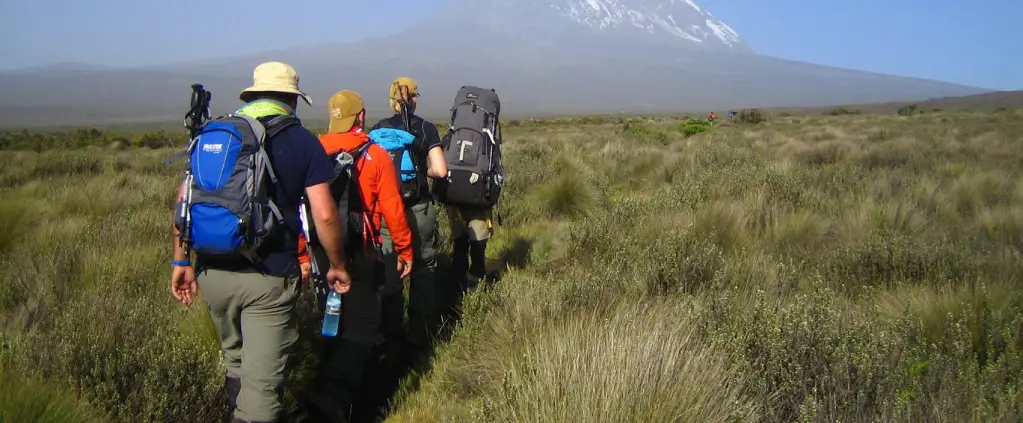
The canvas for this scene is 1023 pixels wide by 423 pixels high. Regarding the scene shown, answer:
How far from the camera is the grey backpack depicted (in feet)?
14.0

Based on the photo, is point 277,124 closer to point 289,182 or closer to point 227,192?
point 289,182

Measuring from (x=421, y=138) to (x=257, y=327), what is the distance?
1803 mm

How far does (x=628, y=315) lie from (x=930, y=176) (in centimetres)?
826

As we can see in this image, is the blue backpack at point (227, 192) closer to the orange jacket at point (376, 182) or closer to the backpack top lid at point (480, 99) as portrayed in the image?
the orange jacket at point (376, 182)

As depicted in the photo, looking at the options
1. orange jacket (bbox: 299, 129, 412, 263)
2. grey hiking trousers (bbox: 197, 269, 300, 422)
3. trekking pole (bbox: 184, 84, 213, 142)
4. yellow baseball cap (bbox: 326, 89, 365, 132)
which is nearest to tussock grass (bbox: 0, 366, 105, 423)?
grey hiking trousers (bbox: 197, 269, 300, 422)

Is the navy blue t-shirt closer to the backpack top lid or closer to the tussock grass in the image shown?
the tussock grass

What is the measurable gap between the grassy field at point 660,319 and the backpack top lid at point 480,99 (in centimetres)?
128

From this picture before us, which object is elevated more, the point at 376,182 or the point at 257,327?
the point at 376,182

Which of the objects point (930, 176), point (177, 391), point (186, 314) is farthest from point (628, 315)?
point (930, 176)

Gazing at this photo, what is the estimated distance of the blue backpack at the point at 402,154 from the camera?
12.4 feet

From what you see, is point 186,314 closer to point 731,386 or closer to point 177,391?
point 177,391

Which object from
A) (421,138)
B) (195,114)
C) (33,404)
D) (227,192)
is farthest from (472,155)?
(33,404)

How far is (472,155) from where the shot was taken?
14.0 feet

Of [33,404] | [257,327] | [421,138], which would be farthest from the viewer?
[421,138]
